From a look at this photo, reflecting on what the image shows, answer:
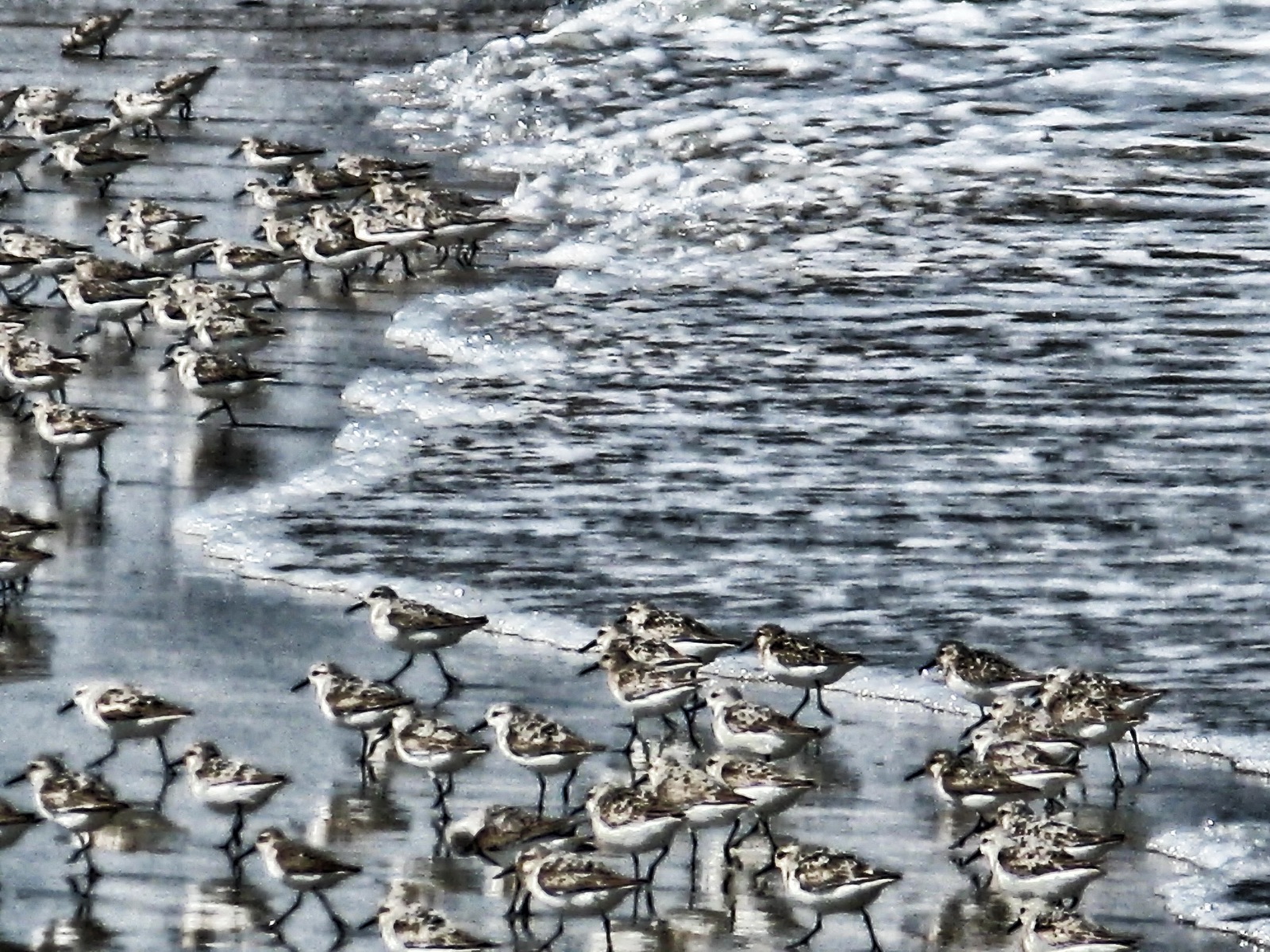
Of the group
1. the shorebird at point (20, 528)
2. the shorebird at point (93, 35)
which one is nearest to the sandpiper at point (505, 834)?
the shorebird at point (20, 528)

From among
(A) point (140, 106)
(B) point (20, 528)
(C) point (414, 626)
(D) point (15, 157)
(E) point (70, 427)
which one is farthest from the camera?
(A) point (140, 106)

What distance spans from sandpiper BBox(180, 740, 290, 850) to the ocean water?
231 centimetres

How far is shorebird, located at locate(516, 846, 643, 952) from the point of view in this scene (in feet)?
26.2

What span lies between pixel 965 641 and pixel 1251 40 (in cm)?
1159

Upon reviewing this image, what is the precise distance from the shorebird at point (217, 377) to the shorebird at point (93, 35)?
34.3 ft

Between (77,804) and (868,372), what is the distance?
264 inches

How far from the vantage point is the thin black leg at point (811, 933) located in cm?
815

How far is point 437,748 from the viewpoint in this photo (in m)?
9.17

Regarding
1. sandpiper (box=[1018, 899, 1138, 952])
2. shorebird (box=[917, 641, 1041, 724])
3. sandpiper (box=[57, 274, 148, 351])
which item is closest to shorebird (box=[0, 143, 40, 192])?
sandpiper (box=[57, 274, 148, 351])

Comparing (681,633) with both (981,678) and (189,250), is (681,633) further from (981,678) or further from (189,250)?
(189,250)

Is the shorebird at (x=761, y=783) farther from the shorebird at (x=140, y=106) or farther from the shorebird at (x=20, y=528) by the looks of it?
the shorebird at (x=140, y=106)

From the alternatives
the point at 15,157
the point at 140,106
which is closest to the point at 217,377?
the point at 15,157

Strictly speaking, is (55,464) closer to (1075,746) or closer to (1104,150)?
(1075,746)

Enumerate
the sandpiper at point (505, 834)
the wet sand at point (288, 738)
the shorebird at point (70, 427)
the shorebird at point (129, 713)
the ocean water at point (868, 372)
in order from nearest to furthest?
1. the wet sand at point (288, 738)
2. the sandpiper at point (505, 834)
3. the shorebird at point (129, 713)
4. the ocean water at point (868, 372)
5. the shorebird at point (70, 427)
